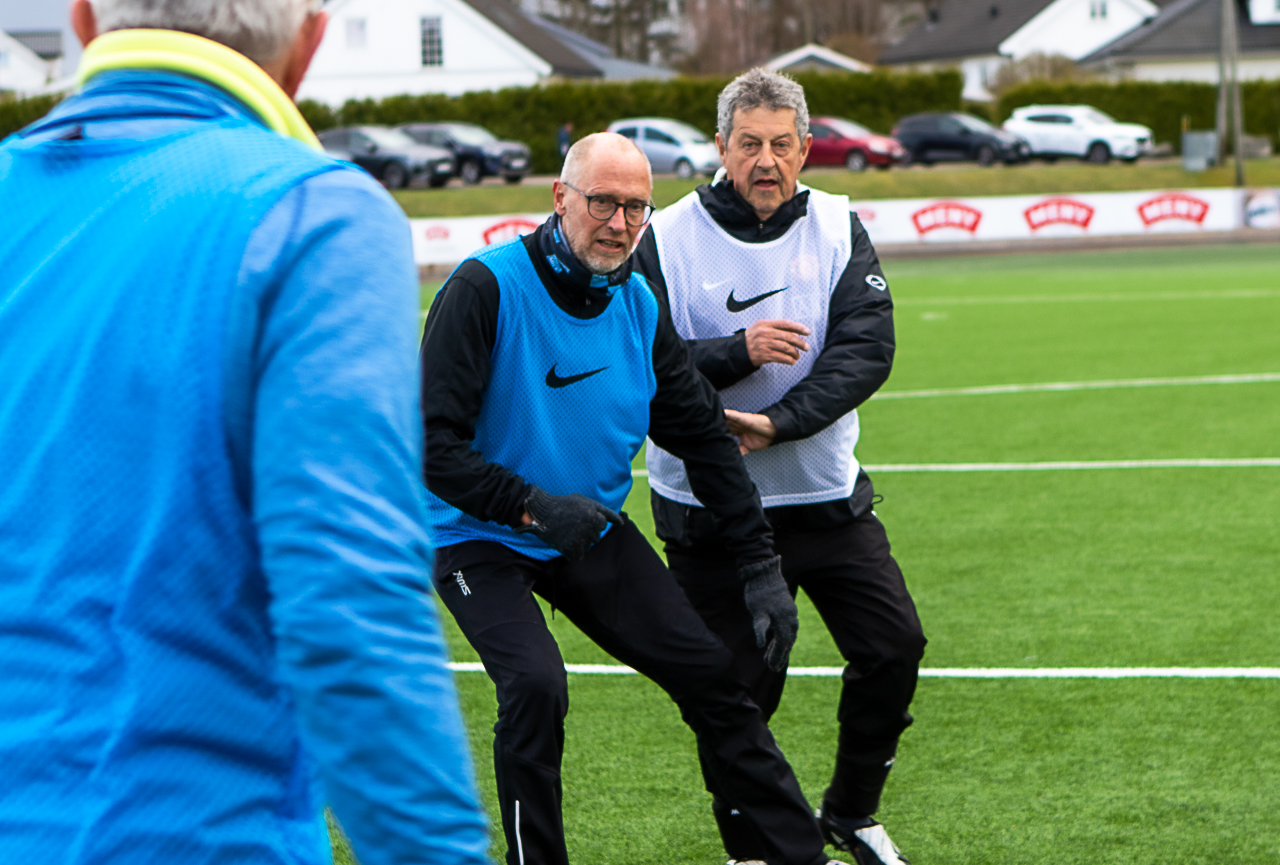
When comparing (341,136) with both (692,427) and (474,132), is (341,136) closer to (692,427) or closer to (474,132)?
(474,132)

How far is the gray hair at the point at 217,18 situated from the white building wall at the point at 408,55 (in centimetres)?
6513

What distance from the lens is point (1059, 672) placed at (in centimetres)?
604

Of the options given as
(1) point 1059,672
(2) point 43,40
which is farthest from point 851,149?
(2) point 43,40

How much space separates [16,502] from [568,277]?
97.6 inches

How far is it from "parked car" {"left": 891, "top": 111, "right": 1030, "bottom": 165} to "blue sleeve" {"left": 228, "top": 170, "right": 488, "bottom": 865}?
4766cm

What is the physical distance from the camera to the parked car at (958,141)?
156 feet

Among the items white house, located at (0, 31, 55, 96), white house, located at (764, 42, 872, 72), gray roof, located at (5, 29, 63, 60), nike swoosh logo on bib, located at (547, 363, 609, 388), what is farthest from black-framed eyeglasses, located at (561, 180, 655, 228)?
gray roof, located at (5, 29, 63, 60)

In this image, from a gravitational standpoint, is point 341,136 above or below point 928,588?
above

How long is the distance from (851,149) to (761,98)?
41725mm

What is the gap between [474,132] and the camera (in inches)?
1802

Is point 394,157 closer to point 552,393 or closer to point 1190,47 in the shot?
point 552,393

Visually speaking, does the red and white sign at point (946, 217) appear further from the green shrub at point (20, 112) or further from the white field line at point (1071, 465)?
the green shrub at point (20, 112)

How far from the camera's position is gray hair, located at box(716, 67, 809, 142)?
456 cm

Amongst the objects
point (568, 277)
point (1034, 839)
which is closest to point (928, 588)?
point (1034, 839)
